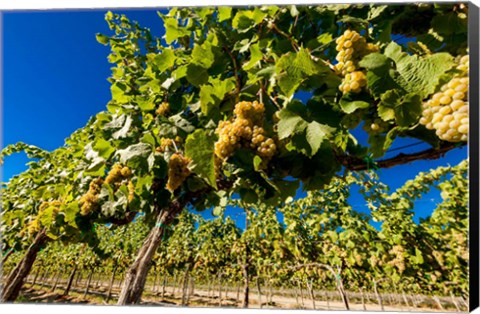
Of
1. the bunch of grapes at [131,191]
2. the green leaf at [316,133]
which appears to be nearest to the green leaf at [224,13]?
the green leaf at [316,133]

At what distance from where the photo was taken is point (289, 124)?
36.2 inches

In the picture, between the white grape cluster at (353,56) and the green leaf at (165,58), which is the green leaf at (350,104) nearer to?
the white grape cluster at (353,56)

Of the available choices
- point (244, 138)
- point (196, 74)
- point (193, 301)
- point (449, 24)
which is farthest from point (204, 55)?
point (193, 301)

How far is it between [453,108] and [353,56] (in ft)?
0.87

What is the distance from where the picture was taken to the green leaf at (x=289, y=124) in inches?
35.8

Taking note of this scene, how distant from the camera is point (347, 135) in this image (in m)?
1.16

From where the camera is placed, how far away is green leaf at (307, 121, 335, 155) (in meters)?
0.88

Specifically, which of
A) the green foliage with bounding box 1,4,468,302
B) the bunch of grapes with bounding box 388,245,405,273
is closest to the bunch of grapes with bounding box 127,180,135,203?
the green foliage with bounding box 1,4,468,302

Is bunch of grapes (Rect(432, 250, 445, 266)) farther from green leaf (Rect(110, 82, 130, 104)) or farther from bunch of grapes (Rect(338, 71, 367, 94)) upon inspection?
bunch of grapes (Rect(338, 71, 367, 94))

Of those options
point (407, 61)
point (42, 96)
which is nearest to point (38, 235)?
point (407, 61)

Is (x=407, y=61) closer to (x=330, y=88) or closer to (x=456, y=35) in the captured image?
(x=330, y=88)

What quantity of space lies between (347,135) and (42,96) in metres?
5.68

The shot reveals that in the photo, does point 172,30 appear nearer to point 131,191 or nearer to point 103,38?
point 131,191

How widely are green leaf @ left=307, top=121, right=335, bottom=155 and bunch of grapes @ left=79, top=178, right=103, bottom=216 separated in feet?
4.44
